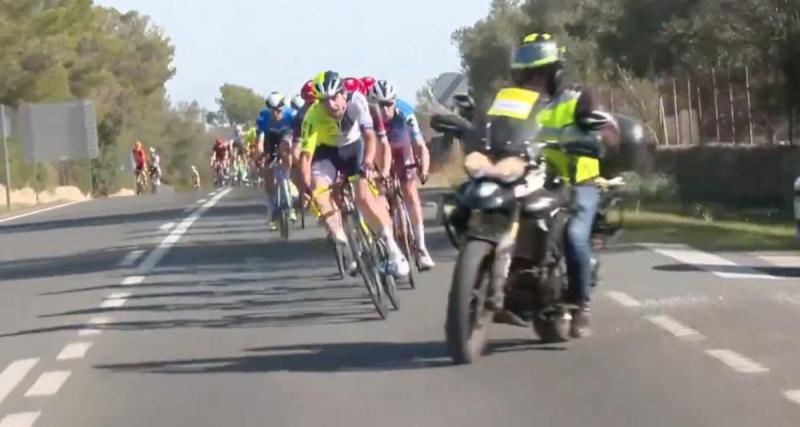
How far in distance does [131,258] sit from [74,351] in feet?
33.0

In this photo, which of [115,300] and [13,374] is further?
[115,300]

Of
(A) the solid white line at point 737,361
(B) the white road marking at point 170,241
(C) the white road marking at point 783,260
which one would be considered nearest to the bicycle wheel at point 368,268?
(A) the solid white line at point 737,361

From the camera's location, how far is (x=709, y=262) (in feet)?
60.1

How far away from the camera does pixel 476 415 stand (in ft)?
32.3

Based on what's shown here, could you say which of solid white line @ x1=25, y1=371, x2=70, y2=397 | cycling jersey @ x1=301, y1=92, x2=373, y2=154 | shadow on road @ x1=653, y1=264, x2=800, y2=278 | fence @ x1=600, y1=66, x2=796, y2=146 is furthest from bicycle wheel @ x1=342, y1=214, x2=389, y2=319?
fence @ x1=600, y1=66, x2=796, y2=146

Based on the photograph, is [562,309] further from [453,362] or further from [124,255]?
[124,255]

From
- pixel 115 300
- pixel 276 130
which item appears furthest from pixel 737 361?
pixel 276 130

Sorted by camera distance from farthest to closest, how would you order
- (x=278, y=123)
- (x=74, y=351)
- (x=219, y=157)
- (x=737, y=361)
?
(x=219, y=157) → (x=278, y=123) → (x=74, y=351) → (x=737, y=361)

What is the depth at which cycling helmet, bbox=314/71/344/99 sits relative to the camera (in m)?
14.9

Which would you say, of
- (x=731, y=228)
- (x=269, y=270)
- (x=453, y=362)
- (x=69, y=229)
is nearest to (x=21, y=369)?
(x=453, y=362)

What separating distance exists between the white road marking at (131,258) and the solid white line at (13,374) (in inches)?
362

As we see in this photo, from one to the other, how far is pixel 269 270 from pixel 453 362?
8672mm

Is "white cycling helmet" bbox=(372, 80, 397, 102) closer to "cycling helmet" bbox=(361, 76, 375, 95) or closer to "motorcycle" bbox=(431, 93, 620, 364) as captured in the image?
"cycling helmet" bbox=(361, 76, 375, 95)

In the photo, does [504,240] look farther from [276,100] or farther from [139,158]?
[139,158]
